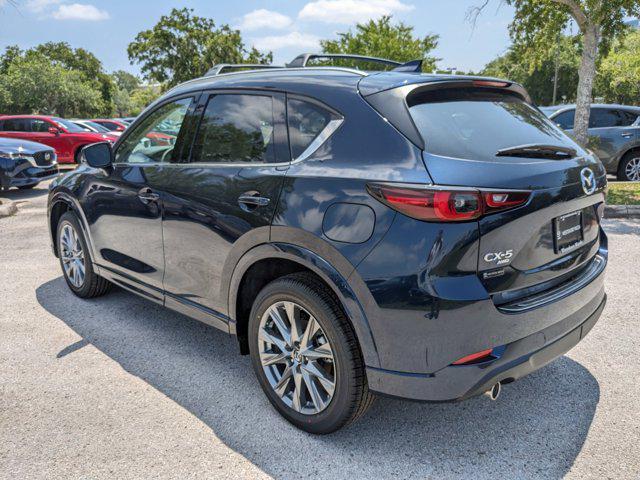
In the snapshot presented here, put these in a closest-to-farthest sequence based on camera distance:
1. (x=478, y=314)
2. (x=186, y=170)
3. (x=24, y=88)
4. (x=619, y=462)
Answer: (x=478, y=314), (x=619, y=462), (x=186, y=170), (x=24, y=88)

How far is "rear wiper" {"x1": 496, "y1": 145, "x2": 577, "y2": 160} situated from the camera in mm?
2422

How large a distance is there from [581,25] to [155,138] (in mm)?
9332

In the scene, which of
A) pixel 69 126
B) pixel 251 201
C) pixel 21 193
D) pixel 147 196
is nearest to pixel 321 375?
pixel 251 201

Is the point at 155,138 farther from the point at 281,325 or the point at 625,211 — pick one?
the point at 625,211

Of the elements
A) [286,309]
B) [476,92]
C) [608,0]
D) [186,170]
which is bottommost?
[286,309]

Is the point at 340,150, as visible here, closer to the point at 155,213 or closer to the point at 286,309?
the point at 286,309

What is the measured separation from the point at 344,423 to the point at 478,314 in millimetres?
896

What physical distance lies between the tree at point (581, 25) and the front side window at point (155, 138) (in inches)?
338

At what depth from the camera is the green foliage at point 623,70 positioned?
1031 inches

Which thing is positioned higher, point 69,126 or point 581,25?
point 581,25

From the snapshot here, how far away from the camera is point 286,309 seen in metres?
2.70

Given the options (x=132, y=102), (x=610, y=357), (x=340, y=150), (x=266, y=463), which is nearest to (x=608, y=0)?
(x=610, y=357)

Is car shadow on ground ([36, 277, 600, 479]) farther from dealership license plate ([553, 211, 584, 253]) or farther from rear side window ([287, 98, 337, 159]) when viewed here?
rear side window ([287, 98, 337, 159])

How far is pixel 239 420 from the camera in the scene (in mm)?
2920
